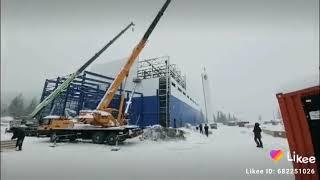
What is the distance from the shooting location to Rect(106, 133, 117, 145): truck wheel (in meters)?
13.6

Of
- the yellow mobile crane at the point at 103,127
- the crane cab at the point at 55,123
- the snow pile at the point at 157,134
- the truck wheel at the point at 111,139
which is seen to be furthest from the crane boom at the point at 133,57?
the snow pile at the point at 157,134

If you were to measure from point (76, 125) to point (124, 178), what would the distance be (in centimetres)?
1053

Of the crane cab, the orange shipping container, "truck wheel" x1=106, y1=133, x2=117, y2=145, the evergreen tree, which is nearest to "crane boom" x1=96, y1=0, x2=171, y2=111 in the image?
the crane cab

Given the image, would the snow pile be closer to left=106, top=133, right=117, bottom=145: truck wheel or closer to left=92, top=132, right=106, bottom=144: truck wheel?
left=106, top=133, right=117, bottom=145: truck wheel

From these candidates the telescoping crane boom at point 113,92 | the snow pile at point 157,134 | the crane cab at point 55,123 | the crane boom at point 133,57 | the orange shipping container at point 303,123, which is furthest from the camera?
the snow pile at point 157,134

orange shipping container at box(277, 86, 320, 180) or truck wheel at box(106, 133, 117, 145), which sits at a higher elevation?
orange shipping container at box(277, 86, 320, 180)

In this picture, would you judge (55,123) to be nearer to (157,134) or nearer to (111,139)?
(111,139)

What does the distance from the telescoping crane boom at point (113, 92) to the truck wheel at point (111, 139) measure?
0.83 metres

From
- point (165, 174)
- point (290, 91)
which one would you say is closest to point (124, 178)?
point (165, 174)

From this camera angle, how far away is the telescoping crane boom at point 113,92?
14.4 m

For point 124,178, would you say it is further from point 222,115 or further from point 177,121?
point 222,115

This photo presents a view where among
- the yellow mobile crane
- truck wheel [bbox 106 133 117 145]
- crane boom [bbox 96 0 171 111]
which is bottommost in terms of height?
truck wheel [bbox 106 133 117 145]

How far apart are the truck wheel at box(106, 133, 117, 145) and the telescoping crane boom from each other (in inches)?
32.9

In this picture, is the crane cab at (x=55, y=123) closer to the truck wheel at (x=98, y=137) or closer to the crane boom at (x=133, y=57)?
the truck wheel at (x=98, y=137)
